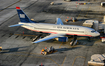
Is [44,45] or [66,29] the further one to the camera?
[66,29]

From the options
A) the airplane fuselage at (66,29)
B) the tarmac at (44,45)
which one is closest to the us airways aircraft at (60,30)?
the airplane fuselage at (66,29)

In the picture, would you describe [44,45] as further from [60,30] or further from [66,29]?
[66,29]

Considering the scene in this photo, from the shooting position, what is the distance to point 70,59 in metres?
41.2

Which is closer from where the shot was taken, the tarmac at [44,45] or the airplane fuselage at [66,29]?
the tarmac at [44,45]

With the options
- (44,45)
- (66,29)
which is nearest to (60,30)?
(66,29)

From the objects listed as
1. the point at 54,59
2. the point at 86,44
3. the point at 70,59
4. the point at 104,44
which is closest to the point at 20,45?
the point at 54,59

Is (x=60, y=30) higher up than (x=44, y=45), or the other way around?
(x=60, y=30)

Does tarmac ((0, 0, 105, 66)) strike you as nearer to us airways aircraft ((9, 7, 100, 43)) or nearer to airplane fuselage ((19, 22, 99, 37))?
us airways aircraft ((9, 7, 100, 43))

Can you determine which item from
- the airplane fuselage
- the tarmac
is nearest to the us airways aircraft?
the airplane fuselage

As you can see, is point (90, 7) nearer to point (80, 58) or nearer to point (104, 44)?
point (104, 44)

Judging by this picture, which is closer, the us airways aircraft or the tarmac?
the tarmac

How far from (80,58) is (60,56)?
6.16 m

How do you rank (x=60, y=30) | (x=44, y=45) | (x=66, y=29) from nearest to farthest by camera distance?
(x=44, y=45), (x=66, y=29), (x=60, y=30)

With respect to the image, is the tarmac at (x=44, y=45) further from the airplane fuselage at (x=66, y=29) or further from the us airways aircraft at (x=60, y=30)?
the airplane fuselage at (x=66, y=29)
